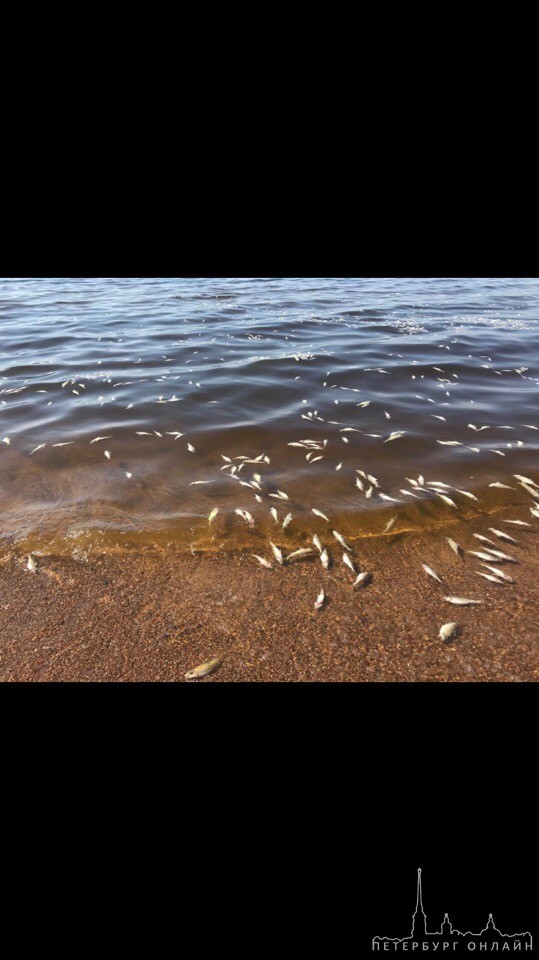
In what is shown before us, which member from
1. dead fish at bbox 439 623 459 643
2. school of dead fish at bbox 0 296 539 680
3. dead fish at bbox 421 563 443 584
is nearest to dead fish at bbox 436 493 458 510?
school of dead fish at bbox 0 296 539 680

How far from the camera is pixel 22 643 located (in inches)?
134

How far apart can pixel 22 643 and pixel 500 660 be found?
3.55m

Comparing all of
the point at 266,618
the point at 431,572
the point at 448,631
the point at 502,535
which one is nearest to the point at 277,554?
the point at 266,618

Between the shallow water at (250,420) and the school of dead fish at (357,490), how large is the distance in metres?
0.06

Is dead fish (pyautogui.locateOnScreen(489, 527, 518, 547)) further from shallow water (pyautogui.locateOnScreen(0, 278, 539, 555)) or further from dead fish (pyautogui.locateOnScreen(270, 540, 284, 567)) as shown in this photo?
dead fish (pyautogui.locateOnScreen(270, 540, 284, 567))

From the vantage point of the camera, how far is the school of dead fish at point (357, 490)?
13.4 ft

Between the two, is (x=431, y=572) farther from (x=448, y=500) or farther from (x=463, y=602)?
(x=448, y=500)

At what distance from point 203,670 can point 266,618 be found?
698 millimetres

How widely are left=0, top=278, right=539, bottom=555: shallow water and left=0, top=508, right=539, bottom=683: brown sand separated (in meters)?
0.42

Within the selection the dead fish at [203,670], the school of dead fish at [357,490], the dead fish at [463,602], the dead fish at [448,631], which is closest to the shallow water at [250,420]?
the school of dead fish at [357,490]

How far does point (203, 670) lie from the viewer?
3199mm
